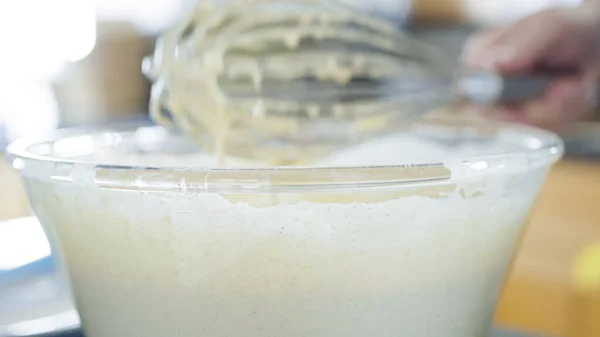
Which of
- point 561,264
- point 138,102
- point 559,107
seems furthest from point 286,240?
point 138,102

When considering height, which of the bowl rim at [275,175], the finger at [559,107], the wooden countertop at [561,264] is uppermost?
the finger at [559,107]

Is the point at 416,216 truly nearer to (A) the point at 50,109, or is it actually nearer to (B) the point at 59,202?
(B) the point at 59,202

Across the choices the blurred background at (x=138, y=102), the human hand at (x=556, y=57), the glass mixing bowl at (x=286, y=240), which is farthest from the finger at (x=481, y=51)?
the glass mixing bowl at (x=286, y=240)

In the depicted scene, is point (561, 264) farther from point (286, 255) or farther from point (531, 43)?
point (286, 255)

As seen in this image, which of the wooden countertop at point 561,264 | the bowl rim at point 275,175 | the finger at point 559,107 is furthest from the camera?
the finger at point 559,107

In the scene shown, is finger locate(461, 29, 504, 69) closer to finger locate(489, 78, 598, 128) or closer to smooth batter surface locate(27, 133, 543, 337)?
finger locate(489, 78, 598, 128)

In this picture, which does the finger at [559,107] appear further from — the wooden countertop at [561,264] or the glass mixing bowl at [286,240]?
the glass mixing bowl at [286,240]
